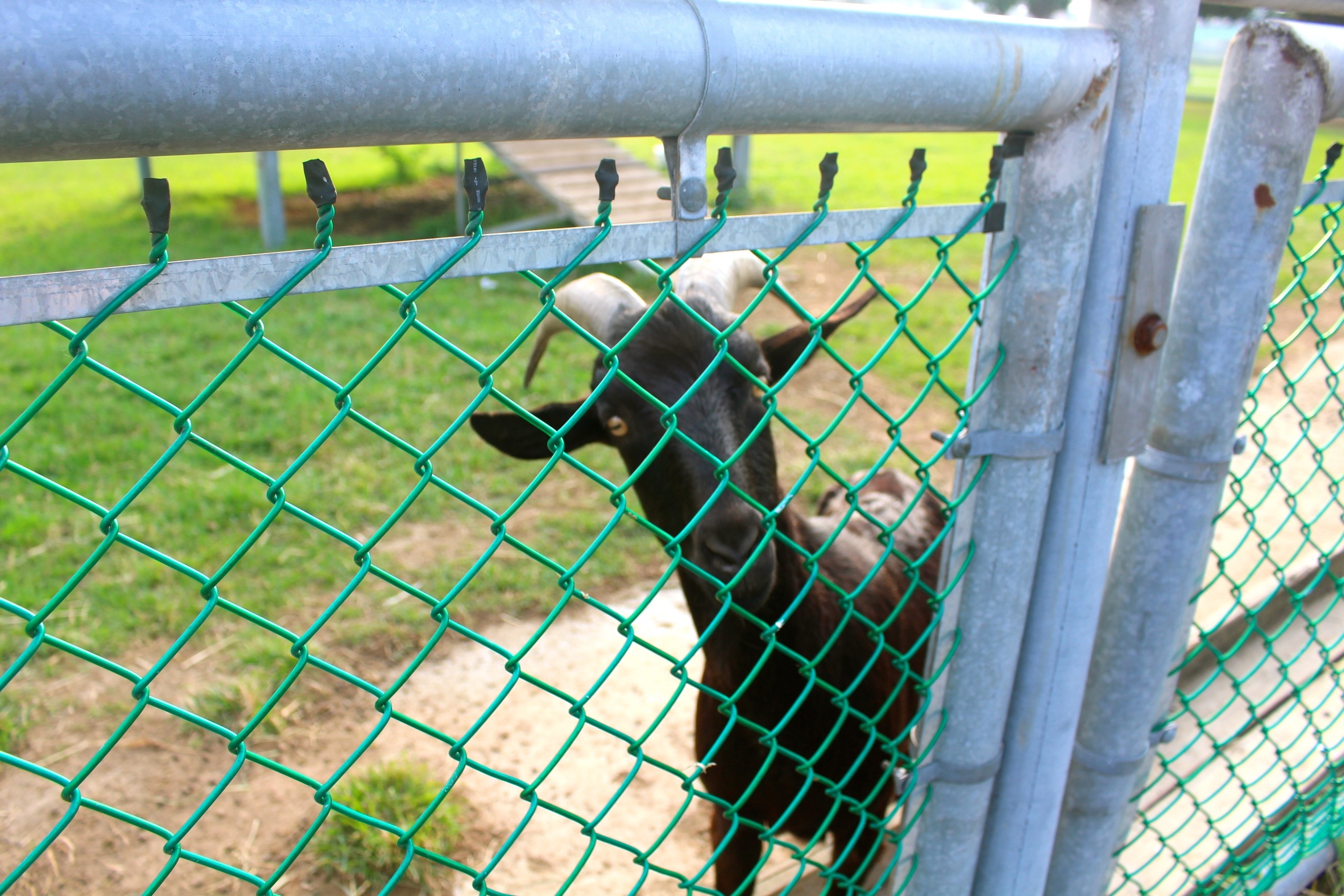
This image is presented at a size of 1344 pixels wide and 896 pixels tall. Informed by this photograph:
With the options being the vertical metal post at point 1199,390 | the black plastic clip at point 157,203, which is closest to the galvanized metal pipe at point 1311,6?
the vertical metal post at point 1199,390

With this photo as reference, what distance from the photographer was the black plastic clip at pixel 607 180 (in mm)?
963

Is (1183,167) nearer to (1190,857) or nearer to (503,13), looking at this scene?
(1190,857)

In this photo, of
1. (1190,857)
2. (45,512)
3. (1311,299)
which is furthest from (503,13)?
(45,512)

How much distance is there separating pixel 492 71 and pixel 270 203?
34.6 feet

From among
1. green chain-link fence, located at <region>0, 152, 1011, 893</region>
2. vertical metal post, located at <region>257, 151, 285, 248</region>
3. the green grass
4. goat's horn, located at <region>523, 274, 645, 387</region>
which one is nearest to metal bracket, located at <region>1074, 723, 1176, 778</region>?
green chain-link fence, located at <region>0, 152, 1011, 893</region>

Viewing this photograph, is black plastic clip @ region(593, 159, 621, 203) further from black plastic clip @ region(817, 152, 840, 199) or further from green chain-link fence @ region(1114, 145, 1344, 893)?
green chain-link fence @ region(1114, 145, 1344, 893)

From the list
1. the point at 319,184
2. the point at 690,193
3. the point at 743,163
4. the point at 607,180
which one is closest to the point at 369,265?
the point at 319,184

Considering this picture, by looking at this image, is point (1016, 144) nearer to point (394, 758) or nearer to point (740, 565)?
point (740, 565)

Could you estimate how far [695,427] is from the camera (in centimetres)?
221

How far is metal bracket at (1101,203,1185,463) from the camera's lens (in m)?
1.40

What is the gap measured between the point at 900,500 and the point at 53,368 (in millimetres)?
6304

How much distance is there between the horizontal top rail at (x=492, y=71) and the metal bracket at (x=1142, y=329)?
10.1 inches

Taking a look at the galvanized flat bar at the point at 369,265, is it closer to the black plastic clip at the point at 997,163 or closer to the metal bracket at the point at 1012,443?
the black plastic clip at the point at 997,163

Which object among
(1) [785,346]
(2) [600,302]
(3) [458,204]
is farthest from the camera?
(3) [458,204]
